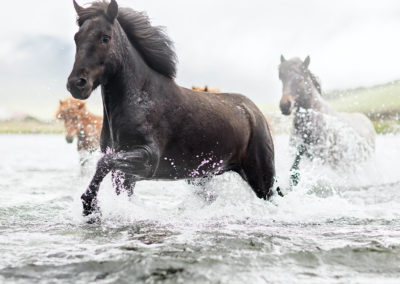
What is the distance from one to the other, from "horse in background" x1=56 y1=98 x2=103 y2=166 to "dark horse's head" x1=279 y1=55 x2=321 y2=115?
392 centimetres

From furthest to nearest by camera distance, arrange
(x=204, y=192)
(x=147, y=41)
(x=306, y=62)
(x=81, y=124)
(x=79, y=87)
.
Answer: (x=81, y=124) < (x=306, y=62) < (x=204, y=192) < (x=147, y=41) < (x=79, y=87)

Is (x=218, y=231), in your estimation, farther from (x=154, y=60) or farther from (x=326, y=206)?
(x=326, y=206)

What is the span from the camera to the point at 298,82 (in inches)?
341

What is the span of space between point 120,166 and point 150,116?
57 cm

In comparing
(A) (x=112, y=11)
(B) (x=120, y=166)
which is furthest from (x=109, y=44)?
(B) (x=120, y=166)

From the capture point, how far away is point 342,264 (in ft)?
10.2

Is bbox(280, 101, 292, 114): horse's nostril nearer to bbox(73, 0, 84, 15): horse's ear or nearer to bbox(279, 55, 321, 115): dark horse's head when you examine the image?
bbox(279, 55, 321, 115): dark horse's head

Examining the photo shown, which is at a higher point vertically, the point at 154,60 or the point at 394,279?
the point at 154,60

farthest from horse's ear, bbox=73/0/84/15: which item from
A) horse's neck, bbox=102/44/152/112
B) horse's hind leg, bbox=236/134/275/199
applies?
horse's hind leg, bbox=236/134/275/199

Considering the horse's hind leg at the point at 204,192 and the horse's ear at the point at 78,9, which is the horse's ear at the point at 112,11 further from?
the horse's hind leg at the point at 204,192

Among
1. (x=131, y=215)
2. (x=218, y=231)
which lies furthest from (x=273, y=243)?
(x=131, y=215)

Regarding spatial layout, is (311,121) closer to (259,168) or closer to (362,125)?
(362,125)

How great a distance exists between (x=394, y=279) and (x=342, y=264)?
35 centimetres

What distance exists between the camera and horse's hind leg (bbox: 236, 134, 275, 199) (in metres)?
5.31
